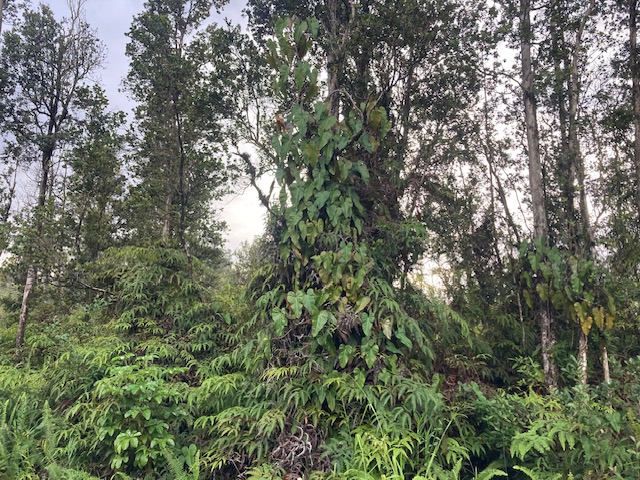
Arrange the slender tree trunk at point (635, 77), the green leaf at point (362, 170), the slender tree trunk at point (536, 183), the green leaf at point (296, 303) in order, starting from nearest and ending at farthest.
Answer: the green leaf at point (296, 303) → the green leaf at point (362, 170) → the slender tree trunk at point (536, 183) → the slender tree trunk at point (635, 77)

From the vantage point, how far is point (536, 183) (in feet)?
17.1

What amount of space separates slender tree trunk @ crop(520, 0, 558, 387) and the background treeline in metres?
0.04

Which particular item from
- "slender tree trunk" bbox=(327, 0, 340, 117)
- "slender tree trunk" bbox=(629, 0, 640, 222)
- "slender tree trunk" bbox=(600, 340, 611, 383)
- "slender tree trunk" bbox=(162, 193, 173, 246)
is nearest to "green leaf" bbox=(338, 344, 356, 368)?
"slender tree trunk" bbox=(600, 340, 611, 383)

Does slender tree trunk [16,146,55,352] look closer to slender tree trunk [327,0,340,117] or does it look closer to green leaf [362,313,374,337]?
slender tree trunk [327,0,340,117]

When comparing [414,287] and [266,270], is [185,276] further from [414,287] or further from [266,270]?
[414,287]

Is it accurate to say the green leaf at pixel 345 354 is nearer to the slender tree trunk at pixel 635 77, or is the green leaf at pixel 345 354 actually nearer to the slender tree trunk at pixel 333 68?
the slender tree trunk at pixel 333 68

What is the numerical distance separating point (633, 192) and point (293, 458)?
635cm

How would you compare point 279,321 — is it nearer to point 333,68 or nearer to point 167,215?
point 333,68

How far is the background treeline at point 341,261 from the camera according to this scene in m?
3.17

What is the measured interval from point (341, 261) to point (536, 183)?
3.15 m

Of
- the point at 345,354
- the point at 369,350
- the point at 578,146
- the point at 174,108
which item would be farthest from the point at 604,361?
the point at 174,108

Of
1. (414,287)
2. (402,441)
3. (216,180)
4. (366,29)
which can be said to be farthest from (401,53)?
(216,180)

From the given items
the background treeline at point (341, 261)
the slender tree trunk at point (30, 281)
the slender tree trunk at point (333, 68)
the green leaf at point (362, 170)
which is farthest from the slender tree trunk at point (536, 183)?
the slender tree trunk at point (30, 281)

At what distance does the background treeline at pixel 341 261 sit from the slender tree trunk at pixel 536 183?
0.04 metres
